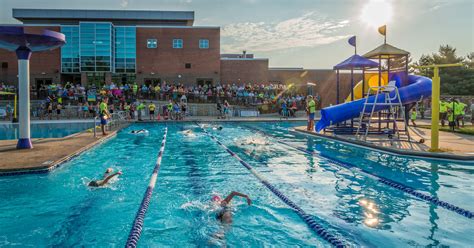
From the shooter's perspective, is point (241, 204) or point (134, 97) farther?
point (134, 97)

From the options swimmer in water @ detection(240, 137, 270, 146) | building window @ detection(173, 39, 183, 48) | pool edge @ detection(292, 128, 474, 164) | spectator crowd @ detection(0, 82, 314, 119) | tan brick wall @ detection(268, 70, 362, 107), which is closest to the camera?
pool edge @ detection(292, 128, 474, 164)

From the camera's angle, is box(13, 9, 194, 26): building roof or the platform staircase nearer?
the platform staircase

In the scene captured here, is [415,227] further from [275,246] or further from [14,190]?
[14,190]

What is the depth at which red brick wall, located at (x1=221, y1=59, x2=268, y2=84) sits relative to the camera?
38.9m

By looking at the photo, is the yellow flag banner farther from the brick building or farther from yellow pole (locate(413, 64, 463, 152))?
the brick building

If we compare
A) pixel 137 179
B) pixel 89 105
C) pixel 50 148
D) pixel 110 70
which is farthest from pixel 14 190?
pixel 110 70

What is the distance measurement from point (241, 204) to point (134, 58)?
3377 cm

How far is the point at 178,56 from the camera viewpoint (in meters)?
37.4

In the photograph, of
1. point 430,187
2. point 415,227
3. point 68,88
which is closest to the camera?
point 415,227

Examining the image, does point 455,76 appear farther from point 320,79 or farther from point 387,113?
point 387,113

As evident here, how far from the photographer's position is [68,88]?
30203 millimetres

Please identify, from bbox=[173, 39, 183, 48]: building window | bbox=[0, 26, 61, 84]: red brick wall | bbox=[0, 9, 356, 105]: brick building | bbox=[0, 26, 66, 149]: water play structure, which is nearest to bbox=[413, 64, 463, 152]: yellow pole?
bbox=[0, 26, 66, 149]: water play structure

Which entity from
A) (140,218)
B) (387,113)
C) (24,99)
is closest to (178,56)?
(387,113)

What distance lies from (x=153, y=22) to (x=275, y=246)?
41762mm
